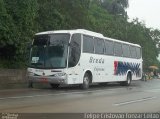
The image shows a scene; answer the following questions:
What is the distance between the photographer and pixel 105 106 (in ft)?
50.5

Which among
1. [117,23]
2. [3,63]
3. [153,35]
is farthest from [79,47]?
[153,35]

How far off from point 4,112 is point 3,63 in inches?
716

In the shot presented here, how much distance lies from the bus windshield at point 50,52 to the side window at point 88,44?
1.75 meters

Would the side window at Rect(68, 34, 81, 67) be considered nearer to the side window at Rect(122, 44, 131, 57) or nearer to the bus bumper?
the bus bumper

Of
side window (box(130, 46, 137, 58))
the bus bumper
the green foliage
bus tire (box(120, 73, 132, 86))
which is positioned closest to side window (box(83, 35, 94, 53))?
the bus bumper

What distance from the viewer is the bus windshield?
925 inches

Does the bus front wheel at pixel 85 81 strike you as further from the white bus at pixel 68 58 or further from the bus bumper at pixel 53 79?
the bus bumper at pixel 53 79

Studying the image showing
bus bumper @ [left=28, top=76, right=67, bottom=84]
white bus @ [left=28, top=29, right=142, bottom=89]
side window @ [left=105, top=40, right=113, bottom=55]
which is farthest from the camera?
side window @ [left=105, top=40, right=113, bottom=55]

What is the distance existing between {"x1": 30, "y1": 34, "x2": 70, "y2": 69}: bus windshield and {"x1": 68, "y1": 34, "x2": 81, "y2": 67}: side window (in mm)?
374

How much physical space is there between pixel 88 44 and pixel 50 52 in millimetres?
2976

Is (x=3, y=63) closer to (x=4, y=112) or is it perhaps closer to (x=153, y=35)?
(x=4, y=112)

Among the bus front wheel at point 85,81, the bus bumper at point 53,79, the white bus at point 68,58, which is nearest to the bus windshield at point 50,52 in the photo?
the white bus at point 68,58

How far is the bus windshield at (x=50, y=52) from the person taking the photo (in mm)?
23484

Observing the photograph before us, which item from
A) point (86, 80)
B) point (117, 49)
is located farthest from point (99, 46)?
point (117, 49)
